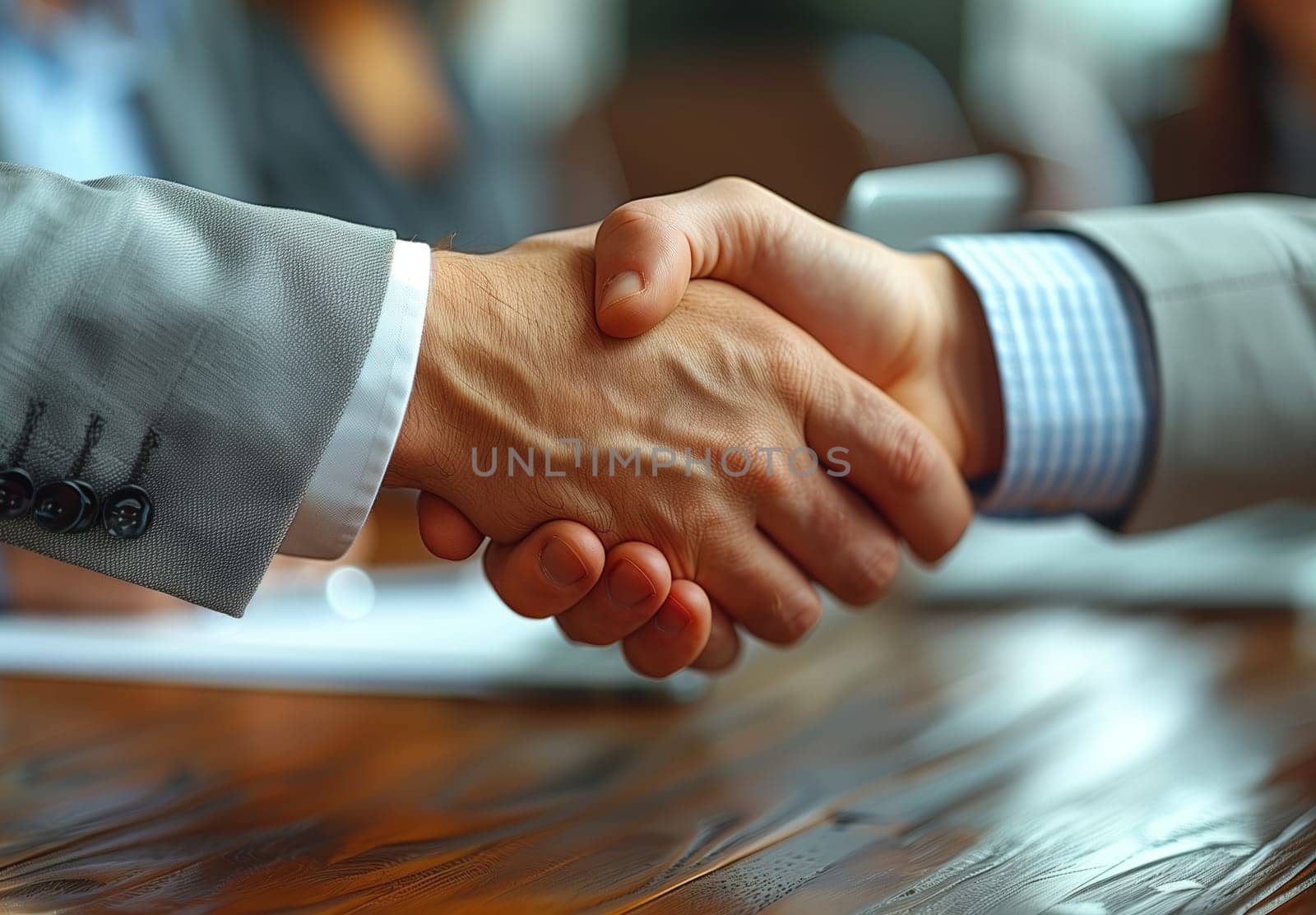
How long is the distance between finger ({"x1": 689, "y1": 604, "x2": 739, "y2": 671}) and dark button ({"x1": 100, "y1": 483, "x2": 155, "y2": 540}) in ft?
0.86

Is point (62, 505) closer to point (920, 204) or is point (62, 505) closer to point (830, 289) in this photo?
point (830, 289)

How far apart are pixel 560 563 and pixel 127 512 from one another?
7.2 inches

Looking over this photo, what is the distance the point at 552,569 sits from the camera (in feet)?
1.79

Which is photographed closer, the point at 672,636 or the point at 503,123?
the point at 672,636

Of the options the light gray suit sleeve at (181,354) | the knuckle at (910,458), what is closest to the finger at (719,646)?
the knuckle at (910,458)

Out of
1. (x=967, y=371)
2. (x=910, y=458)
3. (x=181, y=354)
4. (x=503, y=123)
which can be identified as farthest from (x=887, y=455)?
(x=503, y=123)

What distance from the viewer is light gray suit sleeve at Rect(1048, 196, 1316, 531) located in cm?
67

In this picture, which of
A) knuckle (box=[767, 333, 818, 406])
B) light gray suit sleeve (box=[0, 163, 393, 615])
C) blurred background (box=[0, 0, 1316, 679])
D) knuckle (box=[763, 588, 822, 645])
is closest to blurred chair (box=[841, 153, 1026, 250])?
blurred background (box=[0, 0, 1316, 679])

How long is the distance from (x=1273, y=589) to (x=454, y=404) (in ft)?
1.72

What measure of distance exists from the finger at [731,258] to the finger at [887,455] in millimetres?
44

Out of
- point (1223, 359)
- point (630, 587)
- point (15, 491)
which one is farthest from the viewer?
point (1223, 359)

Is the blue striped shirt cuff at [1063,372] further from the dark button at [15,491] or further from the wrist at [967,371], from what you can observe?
the dark button at [15,491]

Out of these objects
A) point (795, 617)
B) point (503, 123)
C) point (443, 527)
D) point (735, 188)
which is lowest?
point (795, 617)

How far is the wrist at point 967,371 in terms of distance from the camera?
2.24ft
